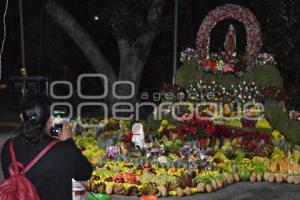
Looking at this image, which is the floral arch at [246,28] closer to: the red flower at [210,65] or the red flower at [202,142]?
the red flower at [210,65]

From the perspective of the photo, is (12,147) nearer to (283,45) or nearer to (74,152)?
(74,152)

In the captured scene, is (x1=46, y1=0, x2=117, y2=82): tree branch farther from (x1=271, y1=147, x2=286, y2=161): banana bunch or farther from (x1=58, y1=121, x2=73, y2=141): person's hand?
(x1=58, y1=121, x2=73, y2=141): person's hand

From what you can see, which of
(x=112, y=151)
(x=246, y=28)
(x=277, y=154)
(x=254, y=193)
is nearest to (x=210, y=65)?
(x=246, y=28)

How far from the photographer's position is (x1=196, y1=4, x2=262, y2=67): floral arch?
13.5 metres

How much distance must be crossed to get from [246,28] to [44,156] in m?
11.0

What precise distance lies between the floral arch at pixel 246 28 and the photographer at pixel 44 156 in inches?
406

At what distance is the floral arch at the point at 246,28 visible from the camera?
44.4 ft

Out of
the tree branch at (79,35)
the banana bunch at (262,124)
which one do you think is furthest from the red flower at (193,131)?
the tree branch at (79,35)

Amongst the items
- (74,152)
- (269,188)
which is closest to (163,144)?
(269,188)

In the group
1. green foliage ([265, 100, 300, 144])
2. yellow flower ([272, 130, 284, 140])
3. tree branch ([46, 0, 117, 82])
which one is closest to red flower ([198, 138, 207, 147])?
yellow flower ([272, 130, 284, 140])

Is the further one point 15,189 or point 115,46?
point 115,46

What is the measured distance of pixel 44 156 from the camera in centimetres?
348

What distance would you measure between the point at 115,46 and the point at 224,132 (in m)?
11.0

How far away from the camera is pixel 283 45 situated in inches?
703
